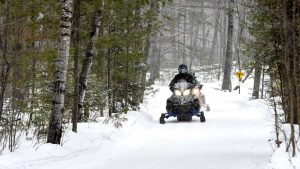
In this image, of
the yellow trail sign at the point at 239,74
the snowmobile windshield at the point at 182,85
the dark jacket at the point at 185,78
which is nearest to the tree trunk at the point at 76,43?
the snowmobile windshield at the point at 182,85

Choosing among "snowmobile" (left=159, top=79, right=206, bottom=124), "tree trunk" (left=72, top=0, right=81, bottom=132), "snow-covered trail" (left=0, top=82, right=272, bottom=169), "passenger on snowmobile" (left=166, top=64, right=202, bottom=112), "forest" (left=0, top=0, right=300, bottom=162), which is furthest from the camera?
"passenger on snowmobile" (left=166, top=64, right=202, bottom=112)

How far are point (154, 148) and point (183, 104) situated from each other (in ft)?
18.7

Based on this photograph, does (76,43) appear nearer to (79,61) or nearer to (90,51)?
(90,51)

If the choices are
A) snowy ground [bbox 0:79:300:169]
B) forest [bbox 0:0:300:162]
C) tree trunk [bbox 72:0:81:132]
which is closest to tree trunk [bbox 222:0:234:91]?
forest [bbox 0:0:300:162]

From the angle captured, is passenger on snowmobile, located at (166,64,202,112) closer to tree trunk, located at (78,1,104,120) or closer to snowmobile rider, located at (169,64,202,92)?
snowmobile rider, located at (169,64,202,92)

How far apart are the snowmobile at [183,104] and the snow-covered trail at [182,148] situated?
382mm

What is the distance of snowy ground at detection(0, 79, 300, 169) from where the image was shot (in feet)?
27.9

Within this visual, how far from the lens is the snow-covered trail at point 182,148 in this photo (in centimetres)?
874

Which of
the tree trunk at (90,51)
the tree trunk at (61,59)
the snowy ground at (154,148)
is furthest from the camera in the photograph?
the tree trunk at (90,51)

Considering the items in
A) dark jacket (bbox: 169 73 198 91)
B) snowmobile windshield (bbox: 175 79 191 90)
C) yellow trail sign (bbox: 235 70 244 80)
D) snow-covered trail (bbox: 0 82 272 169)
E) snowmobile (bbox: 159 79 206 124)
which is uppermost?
yellow trail sign (bbox: 235 70 244 80)

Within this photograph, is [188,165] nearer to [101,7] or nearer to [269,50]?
[269,50]

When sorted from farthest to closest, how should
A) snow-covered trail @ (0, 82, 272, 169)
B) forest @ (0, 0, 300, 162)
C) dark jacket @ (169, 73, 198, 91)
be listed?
dark jacket @ (169, 73, 198, 91), snow-covered trail @ (0, 82, 272, 169), forest @ (0, 0, 300, 162)

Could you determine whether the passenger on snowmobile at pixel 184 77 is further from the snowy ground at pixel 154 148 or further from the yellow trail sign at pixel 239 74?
the yellow trail sign at pixel 239 74

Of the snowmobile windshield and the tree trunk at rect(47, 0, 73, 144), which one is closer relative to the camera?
the tree trunk at rect(47, 0, 73, 144)
